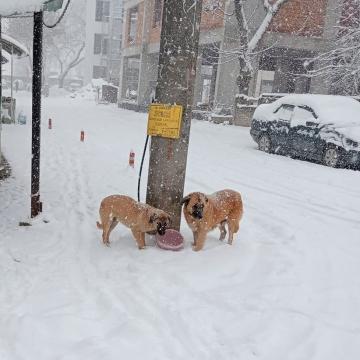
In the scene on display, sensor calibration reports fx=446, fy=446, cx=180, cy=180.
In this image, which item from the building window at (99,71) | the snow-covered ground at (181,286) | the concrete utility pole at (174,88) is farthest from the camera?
the building window at (99,71)

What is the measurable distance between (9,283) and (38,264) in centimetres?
49

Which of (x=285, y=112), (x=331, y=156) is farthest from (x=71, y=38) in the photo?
(x=331, y=156)

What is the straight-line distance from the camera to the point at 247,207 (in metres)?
7.31

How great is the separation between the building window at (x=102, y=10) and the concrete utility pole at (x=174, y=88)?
54.3 meters

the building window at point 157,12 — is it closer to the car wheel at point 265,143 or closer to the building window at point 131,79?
the building window at point 131,79

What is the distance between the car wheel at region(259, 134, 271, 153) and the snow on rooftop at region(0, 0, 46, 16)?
9.95m

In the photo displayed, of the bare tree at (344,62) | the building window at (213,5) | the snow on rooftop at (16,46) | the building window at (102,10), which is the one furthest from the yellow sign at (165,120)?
the building window at (102,10)

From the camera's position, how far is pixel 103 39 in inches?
2199

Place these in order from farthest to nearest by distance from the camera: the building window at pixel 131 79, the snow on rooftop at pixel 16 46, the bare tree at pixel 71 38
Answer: the bare tree at pixel 71 38 → the building window at pixel 131 79 → the snow on rooftop at pixel 16 46

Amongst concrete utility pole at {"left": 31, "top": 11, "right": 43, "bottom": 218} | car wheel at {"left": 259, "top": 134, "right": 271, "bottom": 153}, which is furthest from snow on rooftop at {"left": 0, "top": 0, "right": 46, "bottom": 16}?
car wheel at {"left": 259, "top": 134, "right": 271, "bottom": 153}

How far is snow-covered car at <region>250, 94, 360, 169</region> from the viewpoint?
11.4 m

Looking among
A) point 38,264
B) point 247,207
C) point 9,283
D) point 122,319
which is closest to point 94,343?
point 122,319

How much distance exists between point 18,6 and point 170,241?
3108mm

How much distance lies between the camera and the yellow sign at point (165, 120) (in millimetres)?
4993
